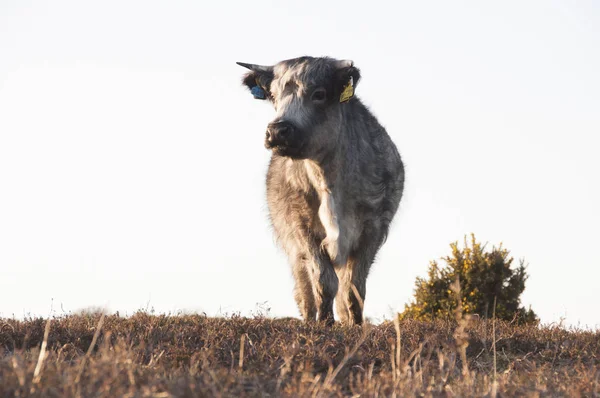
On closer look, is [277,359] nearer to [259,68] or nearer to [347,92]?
[347,92]

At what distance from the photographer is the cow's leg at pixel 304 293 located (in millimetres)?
11576

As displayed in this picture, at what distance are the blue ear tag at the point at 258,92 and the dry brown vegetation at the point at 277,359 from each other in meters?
3.03

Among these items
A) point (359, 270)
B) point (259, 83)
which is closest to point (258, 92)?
point (259, 83)

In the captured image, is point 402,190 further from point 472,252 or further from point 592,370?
point 592,370

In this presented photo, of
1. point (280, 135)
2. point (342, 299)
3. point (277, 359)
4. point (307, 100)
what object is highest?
point (307, 100)

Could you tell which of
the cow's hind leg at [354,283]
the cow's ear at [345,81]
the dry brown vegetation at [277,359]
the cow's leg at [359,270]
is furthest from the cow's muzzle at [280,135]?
the cow's hind leg at [354,283]

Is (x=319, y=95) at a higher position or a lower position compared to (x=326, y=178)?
higher

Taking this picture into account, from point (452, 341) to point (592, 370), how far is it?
6.77ft

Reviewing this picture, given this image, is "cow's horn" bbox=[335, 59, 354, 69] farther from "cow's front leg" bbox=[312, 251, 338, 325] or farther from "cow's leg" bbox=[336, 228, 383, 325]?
"cow's front leg" bbox=[312, 251, 338, 325]

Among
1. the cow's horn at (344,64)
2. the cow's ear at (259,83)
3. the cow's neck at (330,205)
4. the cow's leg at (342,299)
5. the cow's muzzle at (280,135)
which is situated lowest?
the cow's leg at (342,299)

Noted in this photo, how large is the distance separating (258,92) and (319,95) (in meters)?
1.15

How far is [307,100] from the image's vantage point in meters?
10.2

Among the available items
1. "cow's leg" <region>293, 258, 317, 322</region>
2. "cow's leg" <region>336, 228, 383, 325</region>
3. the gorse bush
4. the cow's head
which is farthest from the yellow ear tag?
the gorse bush

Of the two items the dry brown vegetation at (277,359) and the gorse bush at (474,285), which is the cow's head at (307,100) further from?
the gorse bush at (474,285)
